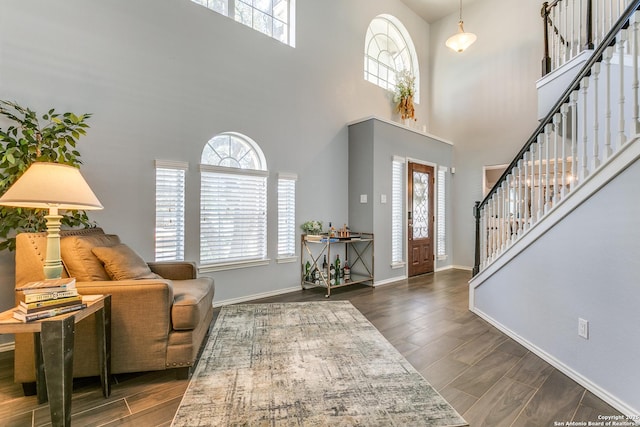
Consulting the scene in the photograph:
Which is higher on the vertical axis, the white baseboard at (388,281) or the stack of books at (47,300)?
the stack of books at (47,300)

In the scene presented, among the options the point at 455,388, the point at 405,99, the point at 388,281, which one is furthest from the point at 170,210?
the point at 405,99

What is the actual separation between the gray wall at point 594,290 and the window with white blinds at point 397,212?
255 centimetres

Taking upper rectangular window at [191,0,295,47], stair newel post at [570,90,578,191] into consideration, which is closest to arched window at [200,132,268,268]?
upper rectangular window at [191,0,295,47]

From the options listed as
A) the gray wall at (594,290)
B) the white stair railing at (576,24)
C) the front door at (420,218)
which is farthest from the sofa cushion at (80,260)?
the white stair railing at (576,24)

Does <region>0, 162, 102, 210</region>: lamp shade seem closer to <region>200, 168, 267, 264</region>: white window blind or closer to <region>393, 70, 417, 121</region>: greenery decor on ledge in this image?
<region>200, 168, 267, 264</region>: white window blind

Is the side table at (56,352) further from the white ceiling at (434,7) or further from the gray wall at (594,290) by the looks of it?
the white ceiling at (434,7)

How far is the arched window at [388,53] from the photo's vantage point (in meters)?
5.95

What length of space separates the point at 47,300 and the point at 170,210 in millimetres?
1938

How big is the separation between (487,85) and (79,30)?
6.63 m

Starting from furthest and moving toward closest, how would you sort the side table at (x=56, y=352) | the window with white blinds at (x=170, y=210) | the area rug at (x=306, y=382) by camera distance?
the window with white blinds at (x=170, y=210) < the area rug at (x=306, y=382) < the side table at (x=56, y=352)

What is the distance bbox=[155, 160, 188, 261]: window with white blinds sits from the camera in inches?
134

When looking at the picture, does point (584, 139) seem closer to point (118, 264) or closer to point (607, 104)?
point (607, 104)

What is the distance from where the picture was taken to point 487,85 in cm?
624

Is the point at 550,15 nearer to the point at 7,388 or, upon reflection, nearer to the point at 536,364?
the point at 536,364
